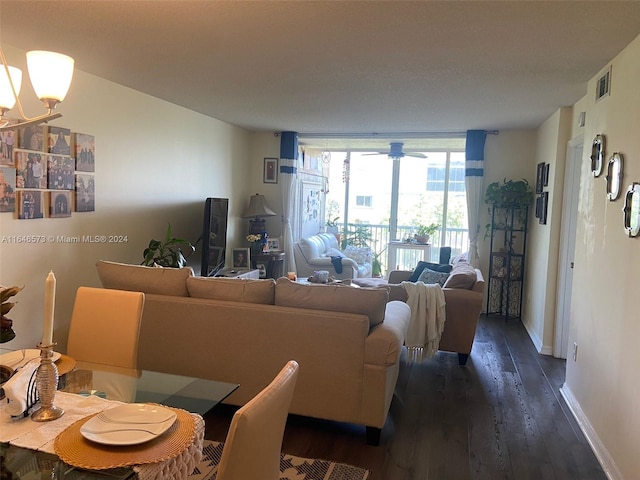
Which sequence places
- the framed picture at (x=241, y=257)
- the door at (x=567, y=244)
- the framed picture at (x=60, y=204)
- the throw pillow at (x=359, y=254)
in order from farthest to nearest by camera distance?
the throw pillow at (x=359, y=254)
the framed picture at (x=241, y=257)
the door at (x=567, y=244)
the framed picture at (x=60, y=204)

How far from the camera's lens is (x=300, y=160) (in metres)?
7.29

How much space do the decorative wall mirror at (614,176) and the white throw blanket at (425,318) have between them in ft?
5.01

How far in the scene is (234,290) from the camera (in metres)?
2.99

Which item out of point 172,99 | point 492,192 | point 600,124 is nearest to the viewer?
point 600,124

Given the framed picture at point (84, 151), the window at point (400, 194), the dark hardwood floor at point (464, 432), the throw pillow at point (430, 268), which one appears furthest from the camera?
the window at point (400, 194)

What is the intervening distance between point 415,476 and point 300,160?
545 centimetres

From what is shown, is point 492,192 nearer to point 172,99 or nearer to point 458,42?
point 458,42

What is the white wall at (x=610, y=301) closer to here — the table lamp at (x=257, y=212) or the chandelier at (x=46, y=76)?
the chandelier at (x=46, y=76)

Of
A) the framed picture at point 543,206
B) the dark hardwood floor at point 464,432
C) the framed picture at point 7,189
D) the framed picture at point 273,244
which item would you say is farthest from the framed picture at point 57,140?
the framed picture at point 543,206

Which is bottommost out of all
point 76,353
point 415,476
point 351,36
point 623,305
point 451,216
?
point 415,476

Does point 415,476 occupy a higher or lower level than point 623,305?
lower

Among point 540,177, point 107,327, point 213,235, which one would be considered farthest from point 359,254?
point 107,327

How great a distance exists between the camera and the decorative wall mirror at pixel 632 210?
237 centimetres

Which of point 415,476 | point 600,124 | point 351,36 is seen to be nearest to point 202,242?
point 351,36
